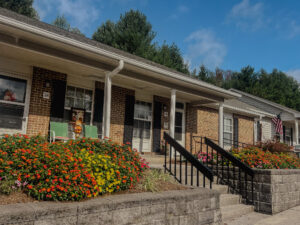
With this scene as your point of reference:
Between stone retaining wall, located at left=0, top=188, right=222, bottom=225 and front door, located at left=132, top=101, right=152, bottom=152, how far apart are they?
531 centimetres

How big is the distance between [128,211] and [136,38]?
2070cm

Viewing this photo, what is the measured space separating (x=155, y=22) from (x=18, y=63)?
66.6 ft

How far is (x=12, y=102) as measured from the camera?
662 centimetres

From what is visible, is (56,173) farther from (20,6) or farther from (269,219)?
(20,6)

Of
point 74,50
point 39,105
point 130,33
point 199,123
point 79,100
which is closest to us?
point 74,50

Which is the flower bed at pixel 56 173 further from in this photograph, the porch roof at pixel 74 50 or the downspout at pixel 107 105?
the downspout at pixel 107 105

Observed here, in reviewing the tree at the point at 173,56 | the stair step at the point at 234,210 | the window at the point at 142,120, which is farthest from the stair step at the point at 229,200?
the tree at the point at 173,56

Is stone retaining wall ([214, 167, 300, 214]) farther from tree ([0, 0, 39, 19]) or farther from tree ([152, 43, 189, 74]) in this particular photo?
tree ([0, 0, 39, 19])

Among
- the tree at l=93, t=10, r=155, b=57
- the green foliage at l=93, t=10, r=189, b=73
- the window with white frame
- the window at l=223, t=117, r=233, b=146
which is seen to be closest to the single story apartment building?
the window at l=223, t=117, r=233, b=146

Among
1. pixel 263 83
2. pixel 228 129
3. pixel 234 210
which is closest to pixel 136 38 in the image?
pixel 228 129

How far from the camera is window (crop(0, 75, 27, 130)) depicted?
652 centimetres

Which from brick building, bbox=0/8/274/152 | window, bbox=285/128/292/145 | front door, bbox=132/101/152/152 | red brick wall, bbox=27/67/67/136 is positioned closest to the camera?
brick building, bbox=0/8/274/152

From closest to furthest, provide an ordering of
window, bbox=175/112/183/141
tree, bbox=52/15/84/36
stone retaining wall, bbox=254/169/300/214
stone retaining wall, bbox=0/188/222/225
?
stone retaining wall, bbox=0/188/222/225 < stone retaining wall, bbox=254/169/300/214 < window, bbox=175/112/183/141 < tree, bbox=52/15/84/36

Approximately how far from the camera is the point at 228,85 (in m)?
34.3
